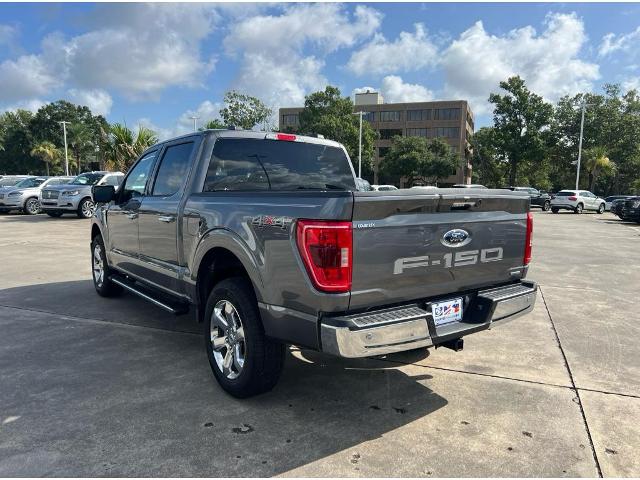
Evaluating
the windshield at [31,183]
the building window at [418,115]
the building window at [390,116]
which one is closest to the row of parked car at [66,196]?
the windshield at [31,183]

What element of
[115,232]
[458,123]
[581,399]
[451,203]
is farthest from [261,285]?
[458,123]

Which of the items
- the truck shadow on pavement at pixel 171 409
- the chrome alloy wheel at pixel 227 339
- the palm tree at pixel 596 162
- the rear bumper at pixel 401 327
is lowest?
the truck shadow on pavement at pixel 171 409

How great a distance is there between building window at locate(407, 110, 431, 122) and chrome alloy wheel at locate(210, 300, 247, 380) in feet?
263

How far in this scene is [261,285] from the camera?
3096 mm

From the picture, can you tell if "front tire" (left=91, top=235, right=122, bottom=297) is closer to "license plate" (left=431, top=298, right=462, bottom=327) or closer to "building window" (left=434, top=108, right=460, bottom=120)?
"license plate" (left=431, top=298, right=462, bottom=327)

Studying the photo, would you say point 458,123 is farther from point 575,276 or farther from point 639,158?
point 575,276

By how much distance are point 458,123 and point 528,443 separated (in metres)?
79.0

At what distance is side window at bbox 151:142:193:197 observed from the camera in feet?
14.4

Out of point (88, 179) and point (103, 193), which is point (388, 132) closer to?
point (88, 179)

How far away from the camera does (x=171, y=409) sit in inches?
132

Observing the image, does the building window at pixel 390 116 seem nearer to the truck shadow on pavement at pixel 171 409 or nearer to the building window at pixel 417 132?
the building window at pixel 417 132

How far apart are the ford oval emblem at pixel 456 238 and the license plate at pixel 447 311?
386 millimetres

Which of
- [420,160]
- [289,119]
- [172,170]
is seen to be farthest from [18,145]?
[172,170]

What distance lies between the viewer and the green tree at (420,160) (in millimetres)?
63531
